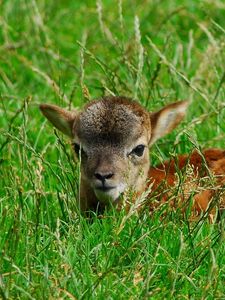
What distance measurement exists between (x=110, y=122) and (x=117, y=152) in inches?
8.0

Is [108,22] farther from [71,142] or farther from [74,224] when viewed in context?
[74,224]

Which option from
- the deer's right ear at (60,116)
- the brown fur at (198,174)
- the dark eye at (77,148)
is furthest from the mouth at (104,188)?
the deer's right ear at (60,116)

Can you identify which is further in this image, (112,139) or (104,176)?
(112,139)

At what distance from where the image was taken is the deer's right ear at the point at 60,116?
8.31 m

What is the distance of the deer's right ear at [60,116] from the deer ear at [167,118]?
0.56 m

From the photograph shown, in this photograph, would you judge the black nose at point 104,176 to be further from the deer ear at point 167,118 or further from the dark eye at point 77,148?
the deer ear at point 167,118

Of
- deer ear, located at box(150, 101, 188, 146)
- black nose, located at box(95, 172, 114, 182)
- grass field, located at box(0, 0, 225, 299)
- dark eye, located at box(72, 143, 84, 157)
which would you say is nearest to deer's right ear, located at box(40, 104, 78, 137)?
grass field, located at box(0, 0, 225, 299)

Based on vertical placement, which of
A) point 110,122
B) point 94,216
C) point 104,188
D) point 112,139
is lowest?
point 94,216

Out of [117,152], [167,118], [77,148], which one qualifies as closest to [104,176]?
[117,152]

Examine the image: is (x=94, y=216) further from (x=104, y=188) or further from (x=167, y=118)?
(x=167, y=118)

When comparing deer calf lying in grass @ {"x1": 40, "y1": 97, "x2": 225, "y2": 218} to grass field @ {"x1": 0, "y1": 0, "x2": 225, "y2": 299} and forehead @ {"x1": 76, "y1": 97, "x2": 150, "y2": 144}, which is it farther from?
grass field @ {"x1": 0, "y1": 0, "x2": 225, "y2": 299}

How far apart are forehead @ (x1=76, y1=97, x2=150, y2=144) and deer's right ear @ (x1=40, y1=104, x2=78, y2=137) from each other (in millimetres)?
316

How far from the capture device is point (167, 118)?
8430 millimetres

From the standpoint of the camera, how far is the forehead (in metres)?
7.82
